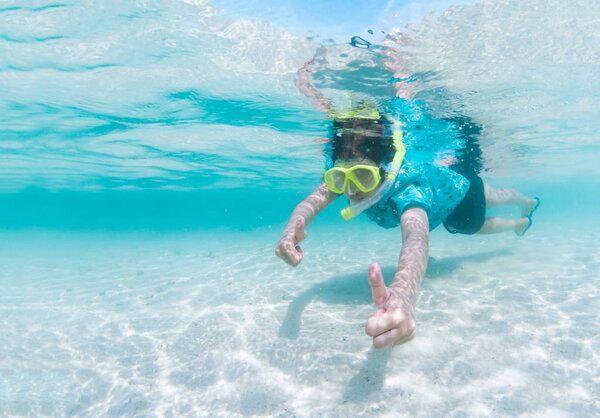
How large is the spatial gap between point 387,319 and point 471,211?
617 cm

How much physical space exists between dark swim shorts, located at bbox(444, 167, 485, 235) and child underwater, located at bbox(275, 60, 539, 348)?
21mm

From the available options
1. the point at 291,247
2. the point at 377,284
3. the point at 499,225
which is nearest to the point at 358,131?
the point at 499,225

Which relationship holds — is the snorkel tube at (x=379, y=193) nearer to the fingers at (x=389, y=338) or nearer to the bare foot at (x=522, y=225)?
the fingers at (x=389, y=338)

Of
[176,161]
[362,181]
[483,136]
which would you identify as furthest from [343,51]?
[176,161]

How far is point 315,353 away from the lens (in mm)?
3744

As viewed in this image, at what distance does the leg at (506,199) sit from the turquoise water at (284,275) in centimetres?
153

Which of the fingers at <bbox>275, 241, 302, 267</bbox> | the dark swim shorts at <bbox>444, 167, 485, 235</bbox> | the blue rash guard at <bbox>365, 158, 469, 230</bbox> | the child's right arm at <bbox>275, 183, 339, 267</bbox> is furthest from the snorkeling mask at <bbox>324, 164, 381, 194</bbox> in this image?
the dark swim shorts at <bbox>444, 167, 485, 235</bbox>

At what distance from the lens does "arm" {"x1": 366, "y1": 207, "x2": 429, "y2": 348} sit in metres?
2.04

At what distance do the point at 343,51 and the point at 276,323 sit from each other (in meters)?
5.63

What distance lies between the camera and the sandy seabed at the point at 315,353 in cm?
293

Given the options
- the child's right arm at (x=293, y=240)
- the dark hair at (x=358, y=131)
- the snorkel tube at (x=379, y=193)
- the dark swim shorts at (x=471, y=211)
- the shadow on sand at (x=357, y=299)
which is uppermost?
the dark hair at (x=358, y=131)

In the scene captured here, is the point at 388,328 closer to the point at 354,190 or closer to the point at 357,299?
the point at 354,190

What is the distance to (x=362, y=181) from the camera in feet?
14.2

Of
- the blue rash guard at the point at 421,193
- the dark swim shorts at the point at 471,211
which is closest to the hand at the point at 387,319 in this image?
the blue rash guard at the point at 421,193
